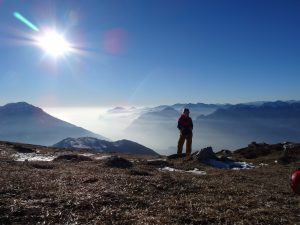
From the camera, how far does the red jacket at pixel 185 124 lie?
37.2 m

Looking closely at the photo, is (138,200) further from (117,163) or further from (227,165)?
(227,165)

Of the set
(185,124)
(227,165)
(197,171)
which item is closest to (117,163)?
(197,171)

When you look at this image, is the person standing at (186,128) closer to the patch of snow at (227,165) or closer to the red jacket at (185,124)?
the red jacket at (185,124)

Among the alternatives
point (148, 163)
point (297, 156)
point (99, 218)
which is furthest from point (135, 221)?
point (297, 156)

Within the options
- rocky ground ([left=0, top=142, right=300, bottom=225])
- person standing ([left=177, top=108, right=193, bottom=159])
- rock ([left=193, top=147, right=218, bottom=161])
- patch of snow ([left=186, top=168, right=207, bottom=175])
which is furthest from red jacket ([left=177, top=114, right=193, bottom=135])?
rocky ground ([left=0, top=142, right=300, bottom=225])

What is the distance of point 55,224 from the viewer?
10.8m

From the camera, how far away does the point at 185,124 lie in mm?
37219

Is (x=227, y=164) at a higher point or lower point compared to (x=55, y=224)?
higher

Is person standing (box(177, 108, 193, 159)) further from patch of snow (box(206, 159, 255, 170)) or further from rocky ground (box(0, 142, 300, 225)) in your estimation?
rocky ground (box(0, 142, 300, 225))

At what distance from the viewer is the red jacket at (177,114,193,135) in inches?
1463

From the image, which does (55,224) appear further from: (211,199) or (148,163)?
(148,163)

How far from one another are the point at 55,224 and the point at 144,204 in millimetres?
3547

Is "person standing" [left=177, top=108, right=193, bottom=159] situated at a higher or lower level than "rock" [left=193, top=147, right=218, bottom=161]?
higher

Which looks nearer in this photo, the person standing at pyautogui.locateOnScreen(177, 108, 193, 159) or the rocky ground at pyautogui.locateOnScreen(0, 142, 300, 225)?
the rocky ground at pyautogui.locateOnScreen(0, 142, 300, 225)
